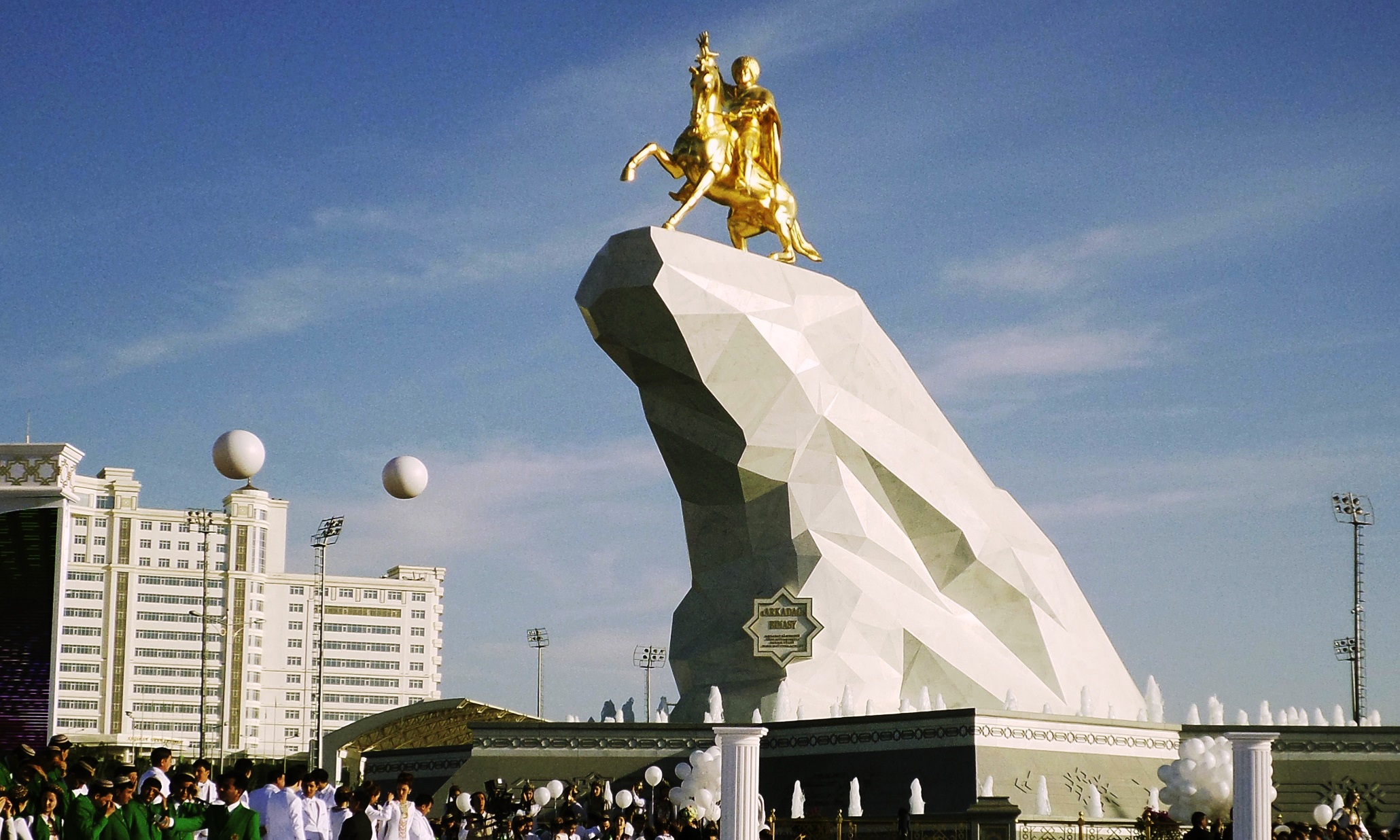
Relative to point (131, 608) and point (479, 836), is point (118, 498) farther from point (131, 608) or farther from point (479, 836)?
point (479, 836)

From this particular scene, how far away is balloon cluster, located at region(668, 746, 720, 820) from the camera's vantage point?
22.9 metres

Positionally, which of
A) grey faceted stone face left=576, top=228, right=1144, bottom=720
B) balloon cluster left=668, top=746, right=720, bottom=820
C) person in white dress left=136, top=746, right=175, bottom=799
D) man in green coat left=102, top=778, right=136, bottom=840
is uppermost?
grey faceted stone face left=576, top=228, right=1144, bottom=720

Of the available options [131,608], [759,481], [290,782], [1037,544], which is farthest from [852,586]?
[131,608]

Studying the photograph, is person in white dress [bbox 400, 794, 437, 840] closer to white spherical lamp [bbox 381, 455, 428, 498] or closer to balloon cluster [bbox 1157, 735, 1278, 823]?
balloon cluster [bbox 1157, 735, 1278, 823]

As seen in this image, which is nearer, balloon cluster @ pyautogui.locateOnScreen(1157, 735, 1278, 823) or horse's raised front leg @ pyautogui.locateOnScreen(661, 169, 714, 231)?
balloon cluster @ pyautogui.locateOnScreen(1157, 735, 1278, 823)

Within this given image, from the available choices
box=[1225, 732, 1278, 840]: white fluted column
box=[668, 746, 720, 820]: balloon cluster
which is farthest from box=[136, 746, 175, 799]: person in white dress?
box=[1225, 732, 1278, 840]: white fluted column

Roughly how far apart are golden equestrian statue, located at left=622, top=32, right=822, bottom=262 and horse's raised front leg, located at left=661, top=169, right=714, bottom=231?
0.01 m

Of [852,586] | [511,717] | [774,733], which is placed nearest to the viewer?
[774,733]

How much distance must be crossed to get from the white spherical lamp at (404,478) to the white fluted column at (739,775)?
18502 millimetres

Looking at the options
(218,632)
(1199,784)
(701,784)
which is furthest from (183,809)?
(218,632)

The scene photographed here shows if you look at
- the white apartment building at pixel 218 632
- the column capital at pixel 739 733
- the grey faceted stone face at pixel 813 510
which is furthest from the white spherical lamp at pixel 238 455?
the white apartment building at pixel 218 632

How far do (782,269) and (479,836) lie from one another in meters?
14.5

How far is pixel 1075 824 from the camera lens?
765 inches

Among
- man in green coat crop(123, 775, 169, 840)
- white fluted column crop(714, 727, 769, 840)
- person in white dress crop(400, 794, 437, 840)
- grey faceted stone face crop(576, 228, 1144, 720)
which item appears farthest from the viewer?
grey faceted stone face crop(576, 228, 1144, 720)
